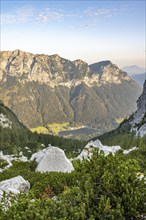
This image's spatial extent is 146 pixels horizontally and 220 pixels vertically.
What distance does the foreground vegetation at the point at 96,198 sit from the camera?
13.0 meters

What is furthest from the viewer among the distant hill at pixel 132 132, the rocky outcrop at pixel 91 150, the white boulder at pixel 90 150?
the distant hill at pixel 132 132

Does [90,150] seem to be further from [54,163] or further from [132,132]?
[132,132]

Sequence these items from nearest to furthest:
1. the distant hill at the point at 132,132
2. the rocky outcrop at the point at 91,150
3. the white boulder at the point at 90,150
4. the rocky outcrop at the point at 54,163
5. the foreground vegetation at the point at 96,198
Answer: the foreground vegetation at the point at 96,198 < the rocky outcrop at the point at 91,150 < the white boulder at the point at 90,150 < the rocky outcrop at the point at 54,163 < the distant hill at the point at 132,132

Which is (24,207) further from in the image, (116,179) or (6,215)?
(116,179)

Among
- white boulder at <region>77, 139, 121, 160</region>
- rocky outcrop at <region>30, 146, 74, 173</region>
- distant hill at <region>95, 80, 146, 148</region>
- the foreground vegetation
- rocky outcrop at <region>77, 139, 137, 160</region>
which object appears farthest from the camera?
distant hill at <region>95, 80, 146, 148</region>

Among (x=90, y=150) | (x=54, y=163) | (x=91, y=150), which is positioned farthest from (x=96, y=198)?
(x=54, y=163)

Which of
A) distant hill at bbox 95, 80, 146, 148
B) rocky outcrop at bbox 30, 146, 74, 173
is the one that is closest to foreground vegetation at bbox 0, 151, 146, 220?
rocky outcrop at bbox 30, 146, 74, 173

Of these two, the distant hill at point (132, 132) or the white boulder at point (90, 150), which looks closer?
the white boulder at point (90, 150)

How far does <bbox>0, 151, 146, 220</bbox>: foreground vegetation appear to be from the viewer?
513 inches

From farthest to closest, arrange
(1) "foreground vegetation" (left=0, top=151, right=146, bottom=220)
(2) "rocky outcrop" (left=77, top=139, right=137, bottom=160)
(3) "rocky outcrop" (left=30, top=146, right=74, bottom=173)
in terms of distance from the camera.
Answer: (3) "rocky outcrop" (left=30, top=146, right=74, bottom=173) → (2) "rocky outcrop" (left=77, top=139, right=137, bottom=160) → (1) "foreground vegetation" (left=0, top=151, right=146, bottom=220)

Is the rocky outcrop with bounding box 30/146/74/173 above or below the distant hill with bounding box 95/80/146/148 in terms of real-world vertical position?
above

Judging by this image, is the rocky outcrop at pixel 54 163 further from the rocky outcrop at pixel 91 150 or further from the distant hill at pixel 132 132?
the distant hill at pixel 132 132

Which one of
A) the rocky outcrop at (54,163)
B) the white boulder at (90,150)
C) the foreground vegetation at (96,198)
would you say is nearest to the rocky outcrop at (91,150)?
the white boulder at (90,150)

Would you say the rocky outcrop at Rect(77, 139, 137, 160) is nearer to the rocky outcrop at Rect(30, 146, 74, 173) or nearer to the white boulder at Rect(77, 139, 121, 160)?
the white boulder at Rect(77, 139, 121, 160)
